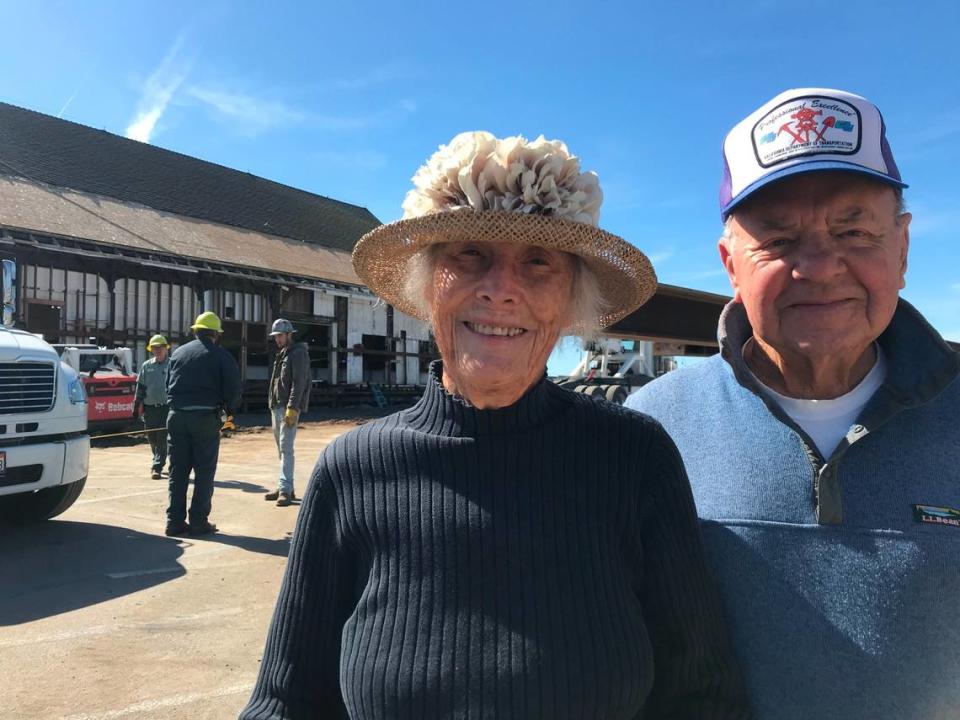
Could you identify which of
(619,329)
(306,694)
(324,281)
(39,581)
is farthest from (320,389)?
(306,694)

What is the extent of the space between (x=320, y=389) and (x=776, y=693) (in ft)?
69.7

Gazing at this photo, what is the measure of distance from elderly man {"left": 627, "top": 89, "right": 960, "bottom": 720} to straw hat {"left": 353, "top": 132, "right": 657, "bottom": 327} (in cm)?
39

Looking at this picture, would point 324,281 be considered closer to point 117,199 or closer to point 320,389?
point 320,389

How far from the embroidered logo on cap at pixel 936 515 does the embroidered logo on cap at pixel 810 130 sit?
0.76 metres

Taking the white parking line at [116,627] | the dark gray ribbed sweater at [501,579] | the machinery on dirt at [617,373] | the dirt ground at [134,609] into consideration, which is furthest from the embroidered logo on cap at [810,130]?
the machinery on dirt at [617,373]

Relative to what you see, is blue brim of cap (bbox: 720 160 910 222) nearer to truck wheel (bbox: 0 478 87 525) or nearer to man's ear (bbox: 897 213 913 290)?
man's ear (bbox: 897 213 913 290)

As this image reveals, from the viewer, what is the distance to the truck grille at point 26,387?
530cm

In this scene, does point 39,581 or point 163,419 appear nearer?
point 39,581

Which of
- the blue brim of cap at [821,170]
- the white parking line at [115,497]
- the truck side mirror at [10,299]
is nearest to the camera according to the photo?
the blue brim of cap at [821,170]

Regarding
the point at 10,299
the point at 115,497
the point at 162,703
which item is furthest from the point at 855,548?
the point at 10,299

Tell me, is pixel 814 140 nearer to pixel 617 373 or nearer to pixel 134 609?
pixel 134 609

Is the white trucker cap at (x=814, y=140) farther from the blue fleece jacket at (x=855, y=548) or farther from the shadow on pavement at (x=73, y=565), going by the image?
the shadow on pavement at (x=73, y=565)

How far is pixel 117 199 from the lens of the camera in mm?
20609

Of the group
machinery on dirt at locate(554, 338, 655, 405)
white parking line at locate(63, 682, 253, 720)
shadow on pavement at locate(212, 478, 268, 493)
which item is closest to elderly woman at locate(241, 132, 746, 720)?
white parking line at locate(63, 682, 253, 720)
